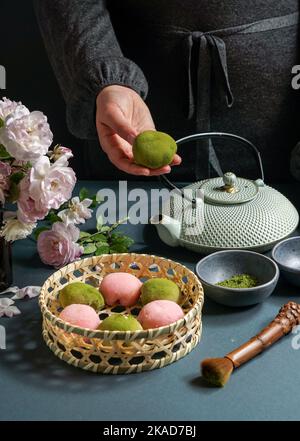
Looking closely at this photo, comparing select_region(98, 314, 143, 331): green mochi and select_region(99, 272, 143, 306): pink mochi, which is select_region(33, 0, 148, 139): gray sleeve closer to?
select_region(99, 272, 143, 306): pink mochi

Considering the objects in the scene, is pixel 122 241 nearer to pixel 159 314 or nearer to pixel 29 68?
pixel 159 314

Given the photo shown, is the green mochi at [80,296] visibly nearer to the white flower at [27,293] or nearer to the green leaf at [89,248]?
the white flower at [27,293]

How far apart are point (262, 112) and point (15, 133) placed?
64 centimetres

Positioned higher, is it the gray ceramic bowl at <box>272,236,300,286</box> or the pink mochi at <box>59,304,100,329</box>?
the pink mochi at <box>59,304,100,329</box>

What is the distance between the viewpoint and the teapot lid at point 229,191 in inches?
42.8

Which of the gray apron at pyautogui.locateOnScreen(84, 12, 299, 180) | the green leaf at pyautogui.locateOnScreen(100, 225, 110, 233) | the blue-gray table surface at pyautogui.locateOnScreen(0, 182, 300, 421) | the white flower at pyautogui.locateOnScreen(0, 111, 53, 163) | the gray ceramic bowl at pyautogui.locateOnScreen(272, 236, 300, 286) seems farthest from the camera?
the gray apron at pyautogui.locateOnScreen(84, 12, 299, 180)

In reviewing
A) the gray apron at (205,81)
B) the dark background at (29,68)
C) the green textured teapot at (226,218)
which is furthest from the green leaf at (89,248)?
the dark background at (29,68)

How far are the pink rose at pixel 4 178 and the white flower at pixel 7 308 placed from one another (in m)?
0.15

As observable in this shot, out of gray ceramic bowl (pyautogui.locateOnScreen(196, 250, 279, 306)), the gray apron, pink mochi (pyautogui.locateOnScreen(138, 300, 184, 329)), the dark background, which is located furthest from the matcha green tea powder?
the dark background

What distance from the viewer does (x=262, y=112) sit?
1363 millimetres

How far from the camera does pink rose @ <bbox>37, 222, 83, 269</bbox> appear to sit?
1.05 metres

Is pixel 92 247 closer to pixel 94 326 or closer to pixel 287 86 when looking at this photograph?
pixel 94 326

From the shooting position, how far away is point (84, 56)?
4.02 feet

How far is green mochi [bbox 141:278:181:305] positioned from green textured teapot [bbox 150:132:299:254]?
16 cm
